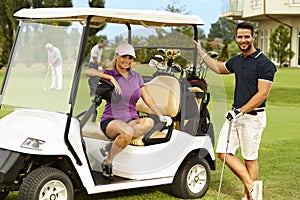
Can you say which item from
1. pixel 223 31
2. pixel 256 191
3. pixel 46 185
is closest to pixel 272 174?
pixel 256 191

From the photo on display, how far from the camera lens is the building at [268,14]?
122ft

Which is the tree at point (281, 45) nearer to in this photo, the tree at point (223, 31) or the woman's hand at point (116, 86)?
the tree at point (223, 31)

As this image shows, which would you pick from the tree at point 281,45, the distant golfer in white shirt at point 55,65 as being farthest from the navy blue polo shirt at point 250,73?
the tree at point 281,45

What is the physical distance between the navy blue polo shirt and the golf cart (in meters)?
0.43

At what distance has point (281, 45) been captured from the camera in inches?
1361

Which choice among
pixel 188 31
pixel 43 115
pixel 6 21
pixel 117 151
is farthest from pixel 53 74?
pixel 6 21

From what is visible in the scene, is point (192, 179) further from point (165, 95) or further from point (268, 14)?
point (268, 14)

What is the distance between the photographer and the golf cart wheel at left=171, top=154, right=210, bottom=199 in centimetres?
575

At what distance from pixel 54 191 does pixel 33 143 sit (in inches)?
14.9

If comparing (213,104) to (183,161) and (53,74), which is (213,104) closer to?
(183,161)

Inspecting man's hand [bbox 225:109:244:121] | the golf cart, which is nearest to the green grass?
the golf cart

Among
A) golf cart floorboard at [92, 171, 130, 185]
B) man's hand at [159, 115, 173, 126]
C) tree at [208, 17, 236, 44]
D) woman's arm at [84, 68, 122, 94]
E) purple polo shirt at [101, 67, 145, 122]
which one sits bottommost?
tree at [208, 17, 236, 44]

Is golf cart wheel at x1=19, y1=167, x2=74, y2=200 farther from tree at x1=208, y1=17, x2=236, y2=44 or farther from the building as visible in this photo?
tree at x1=208, y1=17, x2=236, y2=44

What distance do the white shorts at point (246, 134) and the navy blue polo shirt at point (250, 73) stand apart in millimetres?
124
